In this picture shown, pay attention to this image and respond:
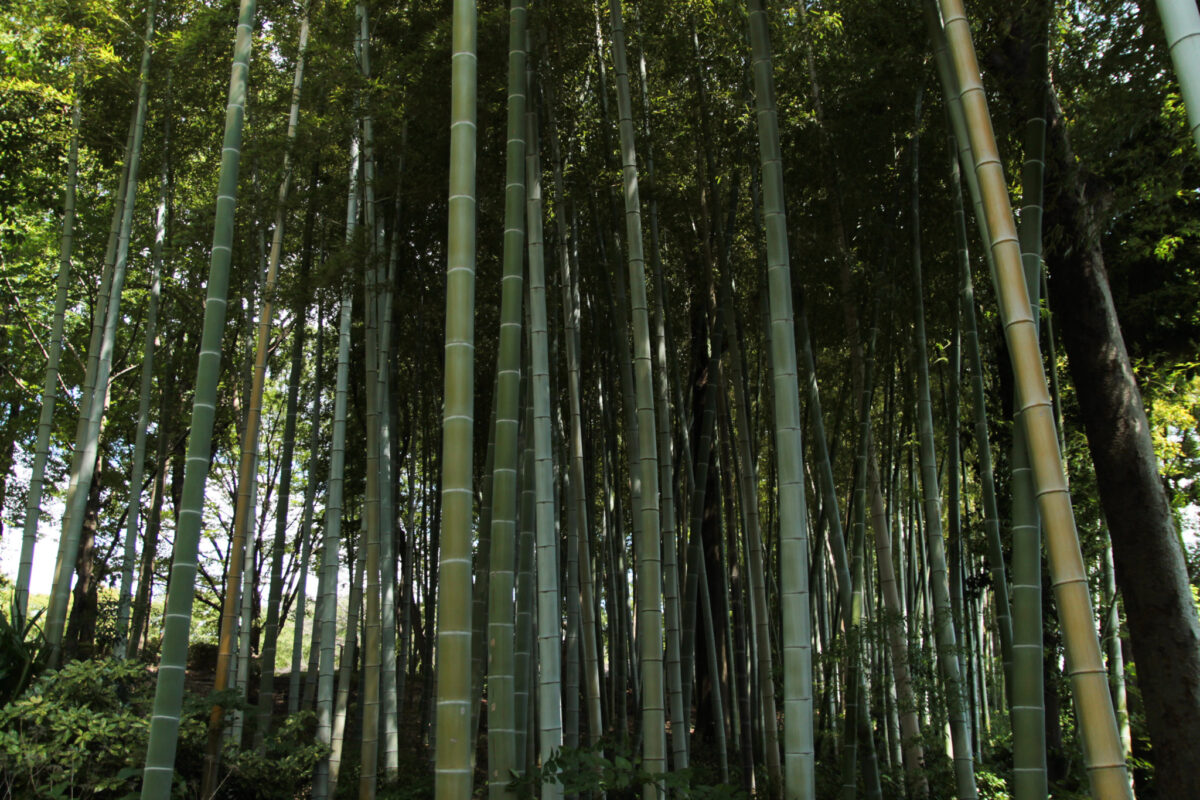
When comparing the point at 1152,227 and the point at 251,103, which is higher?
the point at 251,103

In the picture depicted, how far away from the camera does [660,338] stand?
461 cm

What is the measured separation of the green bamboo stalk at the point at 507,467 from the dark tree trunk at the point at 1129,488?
9.73ft

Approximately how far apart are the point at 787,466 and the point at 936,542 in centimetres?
200

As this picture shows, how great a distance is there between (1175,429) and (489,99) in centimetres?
590

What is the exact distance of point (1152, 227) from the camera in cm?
523

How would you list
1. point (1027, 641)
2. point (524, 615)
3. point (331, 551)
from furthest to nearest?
point (331, 551), point (524, 615), point (1027, 641)

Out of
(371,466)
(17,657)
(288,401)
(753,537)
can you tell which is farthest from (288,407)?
(753,537)

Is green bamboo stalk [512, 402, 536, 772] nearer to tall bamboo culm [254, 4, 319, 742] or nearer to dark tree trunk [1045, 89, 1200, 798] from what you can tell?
tall bamboo culm [254, 4, 319, 742]

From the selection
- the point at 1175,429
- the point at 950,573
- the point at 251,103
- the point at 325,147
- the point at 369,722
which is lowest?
the point at 369,722

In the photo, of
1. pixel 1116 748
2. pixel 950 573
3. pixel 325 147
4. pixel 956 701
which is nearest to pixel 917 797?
pixel 956 701

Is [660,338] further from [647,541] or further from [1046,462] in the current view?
[1046,462]

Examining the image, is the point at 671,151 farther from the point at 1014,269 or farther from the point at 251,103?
the point at 1014,269

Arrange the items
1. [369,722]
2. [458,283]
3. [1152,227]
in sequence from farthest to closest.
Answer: [1152,227], [369,722], [458,283]

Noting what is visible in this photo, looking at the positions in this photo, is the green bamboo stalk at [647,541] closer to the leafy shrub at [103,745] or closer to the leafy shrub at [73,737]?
the leafy shrub at [103,745]
